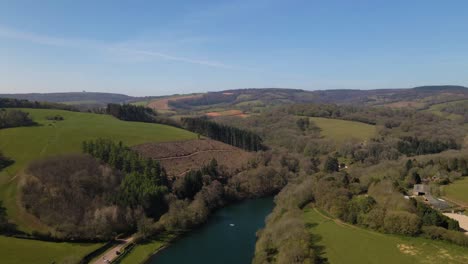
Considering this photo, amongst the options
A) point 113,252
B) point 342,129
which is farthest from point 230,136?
point 113,252

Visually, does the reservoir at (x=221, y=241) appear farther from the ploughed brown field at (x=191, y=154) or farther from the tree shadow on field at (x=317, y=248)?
the ploughed brown field at (x=191, y=154)

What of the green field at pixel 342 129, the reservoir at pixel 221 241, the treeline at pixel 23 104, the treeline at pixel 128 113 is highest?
the treeline at pixel 23 104

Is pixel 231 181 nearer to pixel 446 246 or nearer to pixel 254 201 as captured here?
pixel 254 201

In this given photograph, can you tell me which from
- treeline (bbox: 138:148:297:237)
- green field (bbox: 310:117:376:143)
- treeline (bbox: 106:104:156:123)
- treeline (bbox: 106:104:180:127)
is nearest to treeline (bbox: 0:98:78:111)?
treeline (bbox: 106:104:156:123)

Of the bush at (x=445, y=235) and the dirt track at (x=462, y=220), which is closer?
the bush at (x=445, y=235)

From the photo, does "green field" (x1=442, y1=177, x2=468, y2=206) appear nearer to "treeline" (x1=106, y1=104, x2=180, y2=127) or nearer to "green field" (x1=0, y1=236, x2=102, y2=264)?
"green field" (x1=0, y1=236, x2=102, y2=264)

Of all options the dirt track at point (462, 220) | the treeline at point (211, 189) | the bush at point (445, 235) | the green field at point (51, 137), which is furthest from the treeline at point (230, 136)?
the bush at point (445, 235)
